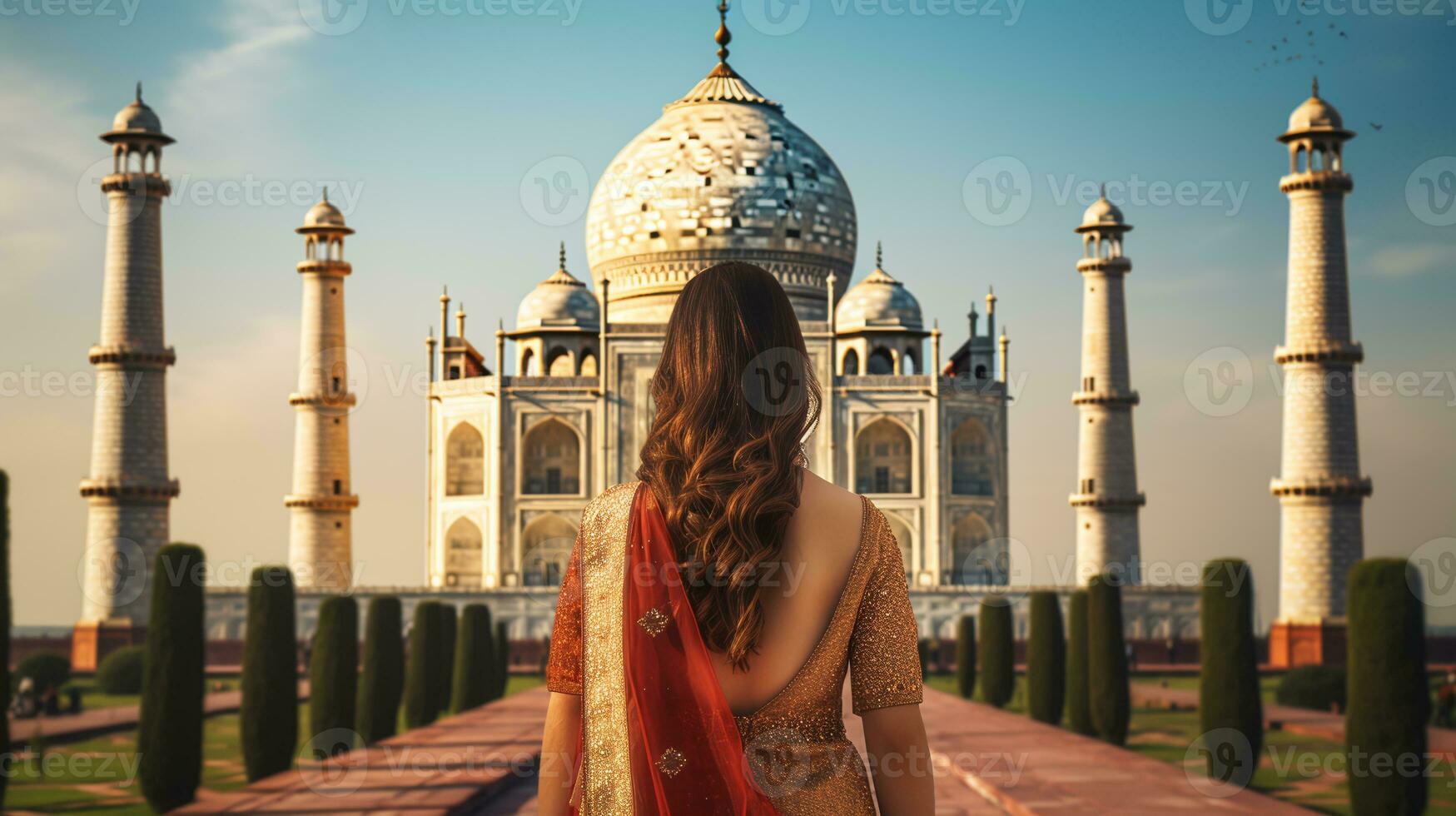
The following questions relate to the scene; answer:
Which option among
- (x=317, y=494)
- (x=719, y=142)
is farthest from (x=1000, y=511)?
(x=317, y=494)

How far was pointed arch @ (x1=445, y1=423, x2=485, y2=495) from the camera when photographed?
A: 946 inches

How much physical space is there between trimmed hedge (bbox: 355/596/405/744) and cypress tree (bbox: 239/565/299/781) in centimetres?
185

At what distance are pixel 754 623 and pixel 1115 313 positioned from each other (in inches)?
866

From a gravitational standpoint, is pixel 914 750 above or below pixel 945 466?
below

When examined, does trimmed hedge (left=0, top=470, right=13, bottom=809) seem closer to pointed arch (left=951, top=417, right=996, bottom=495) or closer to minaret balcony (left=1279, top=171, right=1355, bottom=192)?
minaret balcony (left=1279, top=171, right=1355, bottom=192)

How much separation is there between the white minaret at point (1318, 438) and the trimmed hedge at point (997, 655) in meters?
4.72

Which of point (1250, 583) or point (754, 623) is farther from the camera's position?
point (1250, 583)

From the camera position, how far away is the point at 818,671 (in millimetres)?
1757

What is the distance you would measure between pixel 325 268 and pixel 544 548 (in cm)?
487

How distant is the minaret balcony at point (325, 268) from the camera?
22.9 metres

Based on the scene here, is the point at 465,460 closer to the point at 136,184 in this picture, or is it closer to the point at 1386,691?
the point at 136,184

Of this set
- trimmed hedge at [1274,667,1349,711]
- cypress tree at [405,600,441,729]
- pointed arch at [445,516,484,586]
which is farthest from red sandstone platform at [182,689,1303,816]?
pointed arch at [445,516,484,586]

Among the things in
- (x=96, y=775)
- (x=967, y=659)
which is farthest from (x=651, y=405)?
(x=96, y=775)

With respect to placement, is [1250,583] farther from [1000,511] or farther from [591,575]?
[1000,511]
